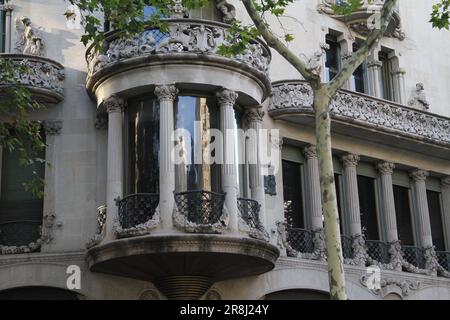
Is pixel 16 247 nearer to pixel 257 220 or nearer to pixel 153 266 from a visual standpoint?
pixel 153 266

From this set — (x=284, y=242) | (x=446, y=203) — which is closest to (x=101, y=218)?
(x=284, y=242)

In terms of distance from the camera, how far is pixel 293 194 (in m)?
23.4

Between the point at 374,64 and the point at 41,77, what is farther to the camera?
the point at 374,64

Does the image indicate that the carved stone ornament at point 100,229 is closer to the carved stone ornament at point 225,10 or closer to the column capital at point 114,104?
the column capital at point 114,104

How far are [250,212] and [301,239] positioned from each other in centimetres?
312

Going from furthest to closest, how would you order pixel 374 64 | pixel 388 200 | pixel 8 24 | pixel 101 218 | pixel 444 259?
pixel 374 64 → pixel 444 259 → pixel 388 200 → pixel 8 24 → pixel 101 218

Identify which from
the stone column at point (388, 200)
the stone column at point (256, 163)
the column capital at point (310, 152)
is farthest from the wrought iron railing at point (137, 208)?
the stone column at point (388, 200)

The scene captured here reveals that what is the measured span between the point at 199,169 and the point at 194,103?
166 centimetres

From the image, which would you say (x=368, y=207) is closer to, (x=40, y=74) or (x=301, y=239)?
(x=301, y=239)

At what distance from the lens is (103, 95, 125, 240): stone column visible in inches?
775

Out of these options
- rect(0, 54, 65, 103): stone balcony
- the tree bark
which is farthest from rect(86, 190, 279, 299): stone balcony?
the tree bark

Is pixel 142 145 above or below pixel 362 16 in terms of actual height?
below

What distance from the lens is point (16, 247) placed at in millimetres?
20312

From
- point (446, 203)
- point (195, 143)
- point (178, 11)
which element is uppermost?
point (178, 11)
